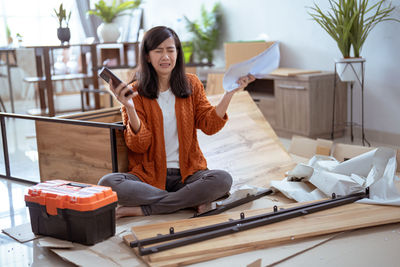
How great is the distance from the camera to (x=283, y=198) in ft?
8.48

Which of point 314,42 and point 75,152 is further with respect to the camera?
point 314,42

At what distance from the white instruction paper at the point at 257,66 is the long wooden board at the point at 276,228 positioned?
2.05 feet

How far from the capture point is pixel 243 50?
5.08 metres

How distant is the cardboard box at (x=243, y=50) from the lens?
4923 mm

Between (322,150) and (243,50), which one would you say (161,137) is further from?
(243,50)

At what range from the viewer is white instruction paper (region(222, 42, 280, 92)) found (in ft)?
6.93

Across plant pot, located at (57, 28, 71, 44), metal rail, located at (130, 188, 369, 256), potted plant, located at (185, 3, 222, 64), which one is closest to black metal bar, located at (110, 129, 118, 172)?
metal rail, located at (130, 188, 369, 256)

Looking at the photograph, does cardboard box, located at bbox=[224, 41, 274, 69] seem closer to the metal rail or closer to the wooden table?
the wooden table

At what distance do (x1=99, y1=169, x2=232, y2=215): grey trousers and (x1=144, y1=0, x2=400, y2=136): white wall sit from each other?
226 cm

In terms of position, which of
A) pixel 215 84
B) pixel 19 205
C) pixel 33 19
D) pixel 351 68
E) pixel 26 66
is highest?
pixel 33 19

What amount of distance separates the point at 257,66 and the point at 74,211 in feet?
3.28

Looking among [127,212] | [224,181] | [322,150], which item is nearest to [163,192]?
[127,212]

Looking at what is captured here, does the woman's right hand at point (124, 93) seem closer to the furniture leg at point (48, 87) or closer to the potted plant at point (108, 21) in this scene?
the furniture leg at point (48, 87)

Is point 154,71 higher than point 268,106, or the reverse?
point 154,71
